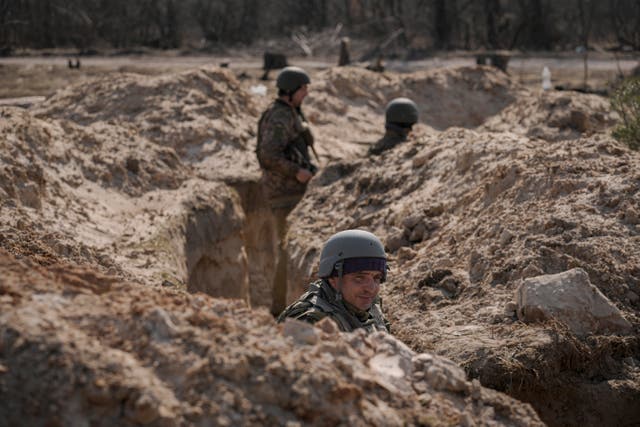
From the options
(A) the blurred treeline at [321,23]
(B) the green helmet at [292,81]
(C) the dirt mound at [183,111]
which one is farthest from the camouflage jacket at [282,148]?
(A) the blurred treeline at [321,23]

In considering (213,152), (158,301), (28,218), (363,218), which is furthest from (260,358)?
(213,152)

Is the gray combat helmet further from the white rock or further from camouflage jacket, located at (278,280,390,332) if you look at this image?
the white rock

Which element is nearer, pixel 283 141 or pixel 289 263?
pixel 289 263

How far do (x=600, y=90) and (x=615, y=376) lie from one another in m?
15.1

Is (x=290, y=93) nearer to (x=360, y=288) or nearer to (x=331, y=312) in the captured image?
(x=360, y=288)

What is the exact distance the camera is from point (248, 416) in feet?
10.6

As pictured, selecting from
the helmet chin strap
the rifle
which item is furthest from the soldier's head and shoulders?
the helmet chin strap

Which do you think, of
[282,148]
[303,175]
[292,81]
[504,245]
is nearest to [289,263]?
[303,175]

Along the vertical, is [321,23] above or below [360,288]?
above

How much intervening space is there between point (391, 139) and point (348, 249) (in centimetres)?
555

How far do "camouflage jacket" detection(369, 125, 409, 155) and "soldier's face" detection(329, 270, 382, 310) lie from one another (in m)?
5.41

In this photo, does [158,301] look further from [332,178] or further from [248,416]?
[332,178]

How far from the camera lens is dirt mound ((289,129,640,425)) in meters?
5.50

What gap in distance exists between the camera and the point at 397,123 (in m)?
10.4
